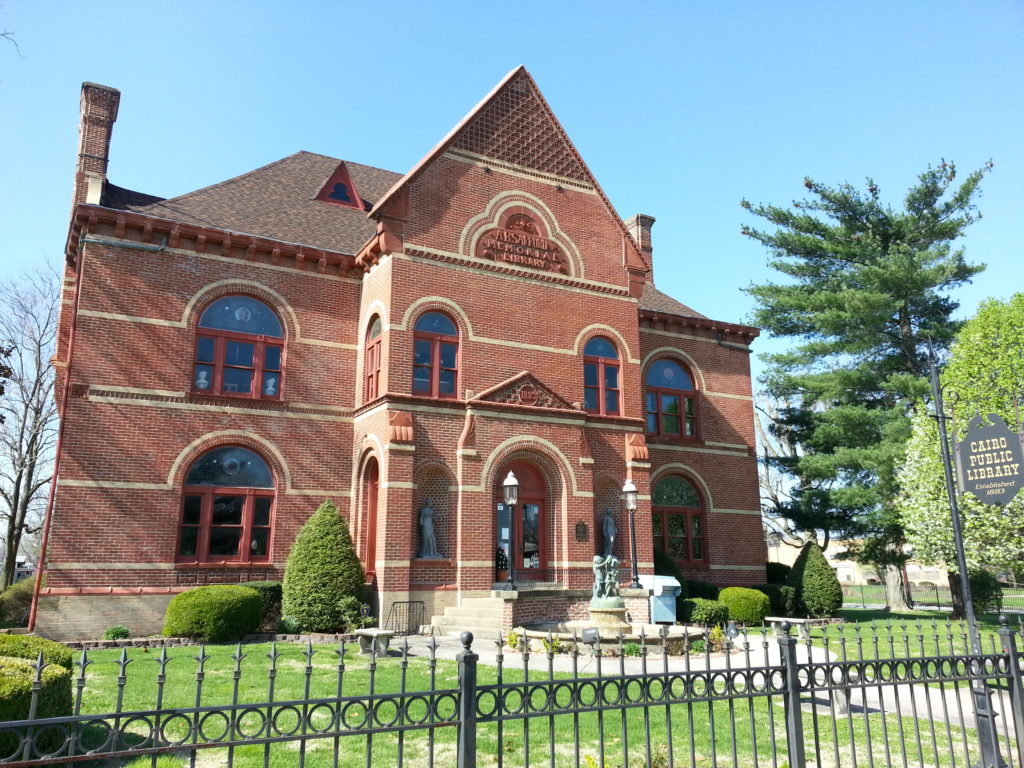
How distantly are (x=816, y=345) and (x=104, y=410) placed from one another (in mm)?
24423

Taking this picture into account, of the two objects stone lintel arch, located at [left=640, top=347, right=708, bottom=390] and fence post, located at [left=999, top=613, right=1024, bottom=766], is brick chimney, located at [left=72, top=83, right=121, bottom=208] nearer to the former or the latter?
stone lintel arch, located at [left=640, top=347, right=708, bottom=390]

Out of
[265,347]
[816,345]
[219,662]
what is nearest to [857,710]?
[219,662]

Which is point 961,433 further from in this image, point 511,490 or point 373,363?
point 373,363

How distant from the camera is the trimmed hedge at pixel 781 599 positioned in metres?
24.0

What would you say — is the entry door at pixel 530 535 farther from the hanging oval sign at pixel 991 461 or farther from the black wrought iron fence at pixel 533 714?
the hanging oval sign at pixel 991 461

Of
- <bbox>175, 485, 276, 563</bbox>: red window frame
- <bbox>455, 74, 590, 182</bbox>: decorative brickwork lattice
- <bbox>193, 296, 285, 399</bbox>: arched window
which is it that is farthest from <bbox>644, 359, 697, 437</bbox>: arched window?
<bbox>175, 485, 276, 563</bbox>: red window frame

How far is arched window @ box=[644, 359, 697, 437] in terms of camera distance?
85.5 ft

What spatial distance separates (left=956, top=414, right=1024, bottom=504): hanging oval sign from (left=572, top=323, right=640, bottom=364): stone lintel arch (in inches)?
419

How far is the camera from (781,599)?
2430cm

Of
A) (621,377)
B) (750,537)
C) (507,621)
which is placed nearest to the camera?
(507,621)

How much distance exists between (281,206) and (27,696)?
60.9 ft

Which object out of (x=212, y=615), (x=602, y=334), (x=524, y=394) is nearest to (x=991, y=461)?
(x=524, y=394)

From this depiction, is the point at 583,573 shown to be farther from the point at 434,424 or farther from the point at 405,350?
the point at 405,350

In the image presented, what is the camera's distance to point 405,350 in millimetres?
19453
